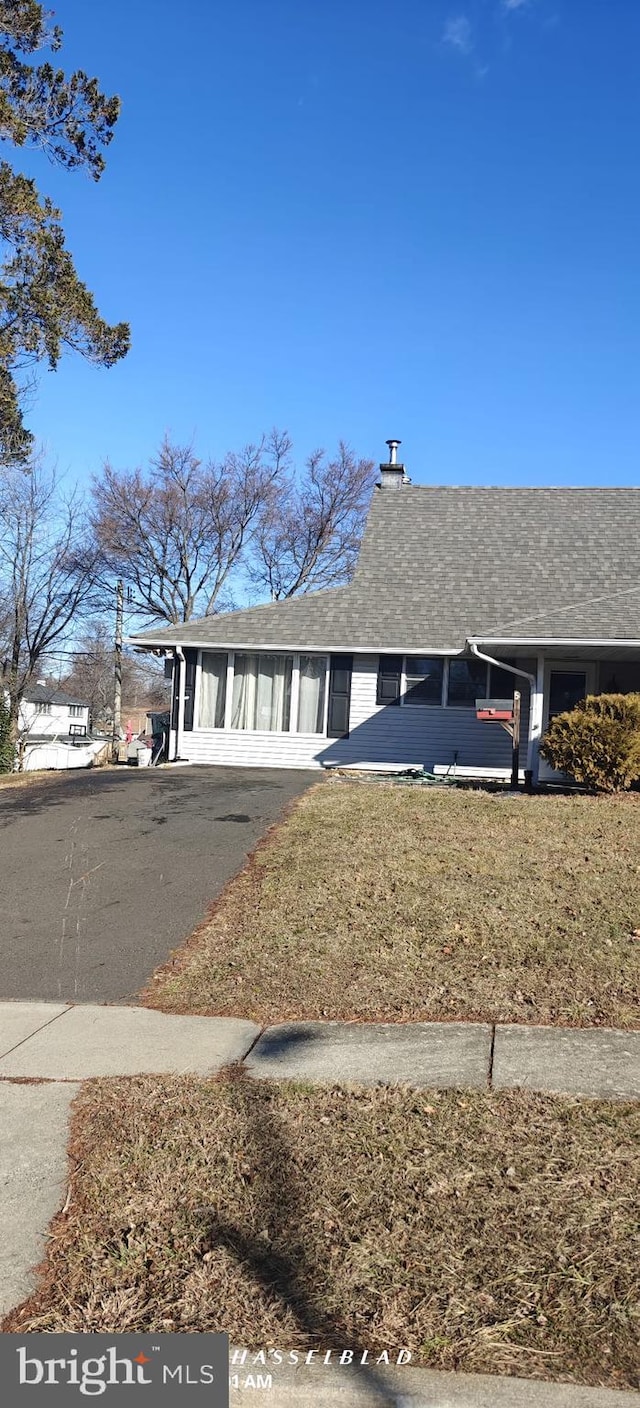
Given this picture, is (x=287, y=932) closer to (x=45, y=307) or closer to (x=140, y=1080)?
(x=140, y=1080)

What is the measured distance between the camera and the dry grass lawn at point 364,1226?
2.73 metres

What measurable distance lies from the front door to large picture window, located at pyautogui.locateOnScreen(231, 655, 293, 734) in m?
4.83

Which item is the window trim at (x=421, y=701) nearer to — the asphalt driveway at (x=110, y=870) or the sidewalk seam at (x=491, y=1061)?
the asphalt driveway at (x=110, y=870)

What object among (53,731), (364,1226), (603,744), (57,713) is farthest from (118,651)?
(57,713)

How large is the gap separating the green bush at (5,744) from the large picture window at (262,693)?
8265mm

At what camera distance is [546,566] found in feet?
61.4

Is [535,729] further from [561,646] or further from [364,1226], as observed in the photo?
[364,1226]

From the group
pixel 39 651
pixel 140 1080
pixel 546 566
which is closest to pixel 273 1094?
pixel 140 1080

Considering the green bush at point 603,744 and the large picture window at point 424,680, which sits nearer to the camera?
the green bush at point 603,744

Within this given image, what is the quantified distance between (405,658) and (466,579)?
2.37 m

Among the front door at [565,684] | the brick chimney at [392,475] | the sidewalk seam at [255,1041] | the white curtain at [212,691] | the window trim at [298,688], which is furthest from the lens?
the brick chimney at [392,475]

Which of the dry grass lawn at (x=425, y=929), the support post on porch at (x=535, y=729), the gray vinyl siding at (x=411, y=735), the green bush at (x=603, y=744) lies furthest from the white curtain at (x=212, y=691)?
the dry grass lawn at (x=425, y=929)

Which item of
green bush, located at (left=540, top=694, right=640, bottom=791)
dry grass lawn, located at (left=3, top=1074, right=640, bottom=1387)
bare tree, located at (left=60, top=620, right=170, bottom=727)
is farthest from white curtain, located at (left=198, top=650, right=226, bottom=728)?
bare tree, located at (left=60, top=620, right=170, bottom=727)

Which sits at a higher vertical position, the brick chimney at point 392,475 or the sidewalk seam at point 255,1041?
the brick chimney at point 392,475
